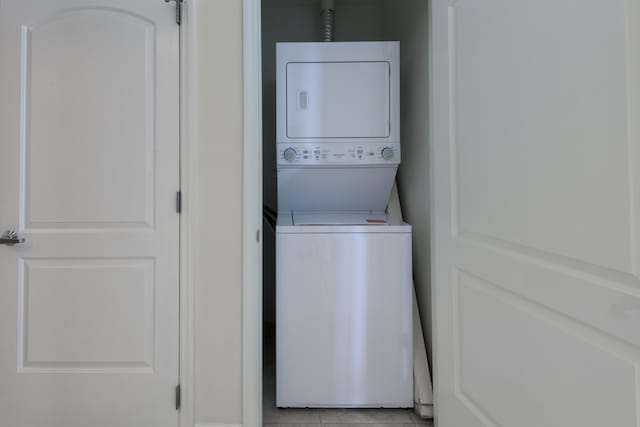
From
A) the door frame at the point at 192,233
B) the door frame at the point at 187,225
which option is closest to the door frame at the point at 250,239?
the door frame at the point at 192,233

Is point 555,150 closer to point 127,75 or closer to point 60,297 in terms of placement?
point 127,75

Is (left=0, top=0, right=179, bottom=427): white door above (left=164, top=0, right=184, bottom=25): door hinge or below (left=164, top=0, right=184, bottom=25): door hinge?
below

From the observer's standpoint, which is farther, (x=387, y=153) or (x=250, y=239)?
(x=387, y=153)

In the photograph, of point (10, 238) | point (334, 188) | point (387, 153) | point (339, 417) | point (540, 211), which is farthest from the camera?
point (334, 188)

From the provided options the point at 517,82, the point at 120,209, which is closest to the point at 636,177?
the point at 517,82

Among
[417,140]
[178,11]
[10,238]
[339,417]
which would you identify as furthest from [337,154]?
[10,238]

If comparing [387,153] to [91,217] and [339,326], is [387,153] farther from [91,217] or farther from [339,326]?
[91,217]

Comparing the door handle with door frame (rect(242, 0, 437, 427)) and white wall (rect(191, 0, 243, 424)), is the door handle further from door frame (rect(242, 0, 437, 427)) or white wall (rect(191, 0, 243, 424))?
door frame (rect(242, 0, 437, 427))

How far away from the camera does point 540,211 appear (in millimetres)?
875

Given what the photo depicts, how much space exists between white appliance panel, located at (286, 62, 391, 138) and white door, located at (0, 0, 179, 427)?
677 mm

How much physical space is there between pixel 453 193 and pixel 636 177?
660 millimetres

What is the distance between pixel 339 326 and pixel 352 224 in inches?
21.5

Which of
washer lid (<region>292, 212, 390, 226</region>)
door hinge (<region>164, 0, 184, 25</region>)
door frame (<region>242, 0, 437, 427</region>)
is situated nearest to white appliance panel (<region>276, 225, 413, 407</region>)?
washer lid (<region>292, 212, 390, 226</region>)

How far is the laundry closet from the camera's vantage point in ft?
5.61
